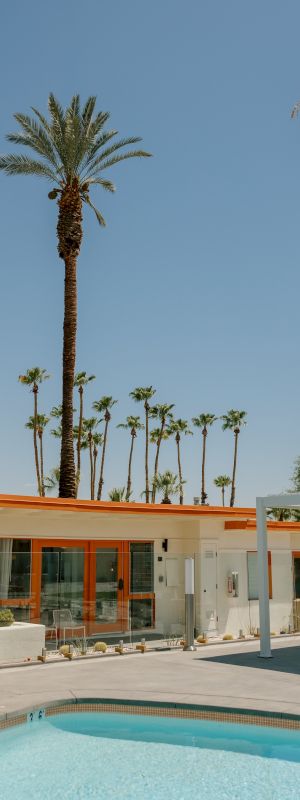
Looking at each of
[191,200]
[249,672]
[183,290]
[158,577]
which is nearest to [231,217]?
[191,200]

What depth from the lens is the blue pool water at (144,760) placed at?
8109 millimetres

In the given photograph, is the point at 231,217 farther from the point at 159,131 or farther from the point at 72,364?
the point at 72,364

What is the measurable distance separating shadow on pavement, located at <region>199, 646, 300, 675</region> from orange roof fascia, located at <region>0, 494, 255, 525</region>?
3780 mm

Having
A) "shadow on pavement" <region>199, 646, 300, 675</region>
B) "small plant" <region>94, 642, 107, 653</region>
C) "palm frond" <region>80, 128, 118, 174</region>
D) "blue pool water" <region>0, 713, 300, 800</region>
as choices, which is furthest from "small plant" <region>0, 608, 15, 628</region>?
"palm frond" <region>80, 128, 118, 174</region>

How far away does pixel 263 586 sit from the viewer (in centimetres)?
1611

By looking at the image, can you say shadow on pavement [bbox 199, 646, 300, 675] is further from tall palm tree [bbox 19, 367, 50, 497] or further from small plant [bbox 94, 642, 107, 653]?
tall palm tree [bbox 19, 367, 50, 497]

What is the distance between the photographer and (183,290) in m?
27.0

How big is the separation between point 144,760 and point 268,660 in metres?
6.62

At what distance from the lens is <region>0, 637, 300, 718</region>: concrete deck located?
35.8 feet

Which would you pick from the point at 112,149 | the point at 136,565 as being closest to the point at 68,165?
the point at 112,149

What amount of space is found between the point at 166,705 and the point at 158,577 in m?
7.77

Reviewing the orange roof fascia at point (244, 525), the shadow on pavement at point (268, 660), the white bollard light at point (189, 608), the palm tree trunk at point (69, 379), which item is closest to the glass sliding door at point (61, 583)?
the white bollard light at point (189, 608)

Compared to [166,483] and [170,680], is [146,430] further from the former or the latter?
[170,680]

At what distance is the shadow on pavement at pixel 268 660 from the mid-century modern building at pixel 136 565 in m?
2.07
